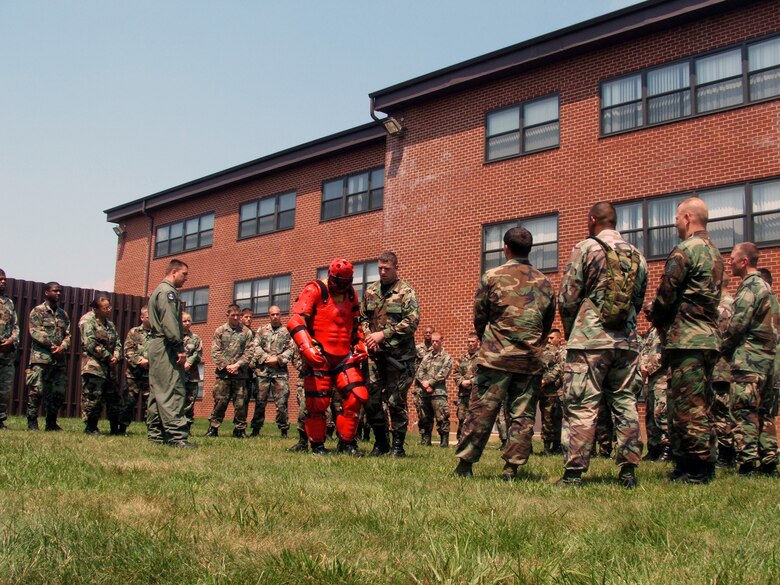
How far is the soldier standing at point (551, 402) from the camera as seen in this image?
39.9ft

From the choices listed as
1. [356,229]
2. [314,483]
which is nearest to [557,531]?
[314,483]

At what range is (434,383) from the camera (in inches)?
599

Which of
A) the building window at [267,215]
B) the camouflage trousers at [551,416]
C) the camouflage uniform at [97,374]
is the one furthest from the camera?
the building window at [267,215]

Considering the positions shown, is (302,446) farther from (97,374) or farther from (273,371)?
(273,371)

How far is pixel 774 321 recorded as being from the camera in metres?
8.16

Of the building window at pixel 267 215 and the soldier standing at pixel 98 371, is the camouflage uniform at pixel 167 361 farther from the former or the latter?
the building window at pixel 267 215

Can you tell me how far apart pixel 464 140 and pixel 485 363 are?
14.9 meters

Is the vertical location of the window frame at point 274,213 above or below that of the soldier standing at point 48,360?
above

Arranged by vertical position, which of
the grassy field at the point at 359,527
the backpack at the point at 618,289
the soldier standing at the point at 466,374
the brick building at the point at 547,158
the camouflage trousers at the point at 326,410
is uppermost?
the brick building at the point at 547,158

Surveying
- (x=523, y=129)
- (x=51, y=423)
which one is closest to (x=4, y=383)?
(x=51, y=423)

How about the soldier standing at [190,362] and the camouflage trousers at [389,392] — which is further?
the soldier standing at [190,362]

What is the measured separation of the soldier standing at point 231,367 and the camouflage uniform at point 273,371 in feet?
0.82

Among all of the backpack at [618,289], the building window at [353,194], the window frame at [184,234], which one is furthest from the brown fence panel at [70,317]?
the backpack at [618,289]

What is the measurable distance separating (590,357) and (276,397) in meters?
9.77
